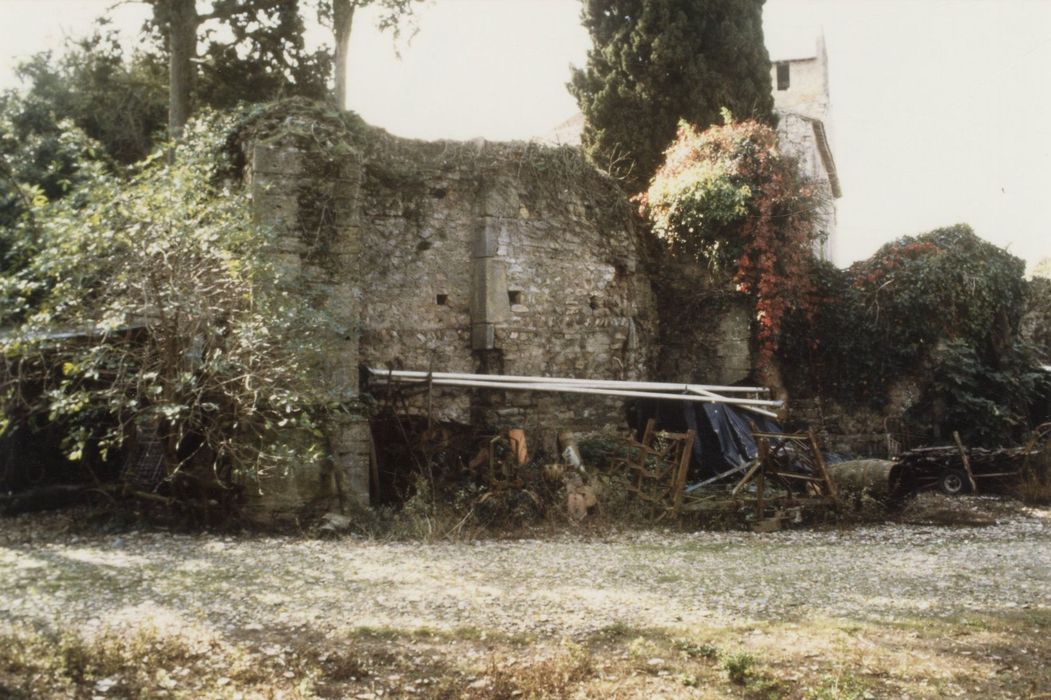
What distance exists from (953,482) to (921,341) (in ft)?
8.18

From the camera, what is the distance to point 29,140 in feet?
48.5

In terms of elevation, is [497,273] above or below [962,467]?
above

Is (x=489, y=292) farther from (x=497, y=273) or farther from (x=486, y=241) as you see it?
(x=486, y=241)

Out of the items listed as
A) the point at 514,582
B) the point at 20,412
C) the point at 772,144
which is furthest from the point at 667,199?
the point at 20,412

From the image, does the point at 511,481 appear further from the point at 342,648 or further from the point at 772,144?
the point at 772,144

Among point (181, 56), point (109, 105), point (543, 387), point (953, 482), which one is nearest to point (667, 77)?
Result: point (543, 387)

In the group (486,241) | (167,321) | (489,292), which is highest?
(486,241)

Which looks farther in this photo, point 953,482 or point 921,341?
point 921,341

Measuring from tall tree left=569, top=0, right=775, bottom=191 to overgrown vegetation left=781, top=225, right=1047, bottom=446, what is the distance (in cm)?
340

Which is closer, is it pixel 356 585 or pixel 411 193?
pixel 356 585

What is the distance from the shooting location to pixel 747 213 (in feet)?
41.2

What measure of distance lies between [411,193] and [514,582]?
6.19 meters

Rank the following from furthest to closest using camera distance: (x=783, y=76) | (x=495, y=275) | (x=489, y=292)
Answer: (x=783, y=76) → (x=495, y=275) → (x=489, y=292)

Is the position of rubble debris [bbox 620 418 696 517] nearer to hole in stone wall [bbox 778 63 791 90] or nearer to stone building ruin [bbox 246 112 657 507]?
stone building ruin [bbox 246 112 657 507]
